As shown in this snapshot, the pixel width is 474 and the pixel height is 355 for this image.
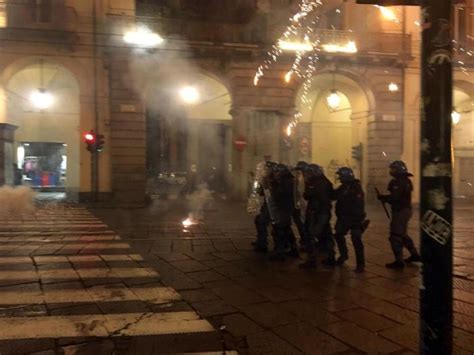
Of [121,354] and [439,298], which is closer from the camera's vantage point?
[439,298]

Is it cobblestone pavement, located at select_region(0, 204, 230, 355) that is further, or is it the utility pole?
cobblestone pavement, located at select_region(0, 204, 230, 355)

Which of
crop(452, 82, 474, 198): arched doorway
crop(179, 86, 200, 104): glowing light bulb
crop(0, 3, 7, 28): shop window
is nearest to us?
crop(0, 3, 7, 28): shop window

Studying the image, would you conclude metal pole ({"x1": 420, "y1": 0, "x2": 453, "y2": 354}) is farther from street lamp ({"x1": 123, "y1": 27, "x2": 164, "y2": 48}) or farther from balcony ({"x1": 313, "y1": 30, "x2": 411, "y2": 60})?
balcony ({"x1": 313, "y1": 30, "x2": 411, "y2": 60})

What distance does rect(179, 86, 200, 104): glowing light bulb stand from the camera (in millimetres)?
15922

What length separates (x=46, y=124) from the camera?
63.3 ft

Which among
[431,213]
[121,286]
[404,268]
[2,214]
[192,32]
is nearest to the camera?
[431,213]

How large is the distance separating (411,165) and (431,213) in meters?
15.2

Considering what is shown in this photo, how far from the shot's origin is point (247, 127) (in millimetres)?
16016

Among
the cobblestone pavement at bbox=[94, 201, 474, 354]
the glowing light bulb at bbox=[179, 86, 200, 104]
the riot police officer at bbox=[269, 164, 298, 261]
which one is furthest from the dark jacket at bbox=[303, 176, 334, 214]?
the glowing light bulb at bbox=[179, 86, 200, 104]

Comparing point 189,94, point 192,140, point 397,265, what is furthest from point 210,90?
point 397,265

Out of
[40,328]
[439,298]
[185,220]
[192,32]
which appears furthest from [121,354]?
[192,32]

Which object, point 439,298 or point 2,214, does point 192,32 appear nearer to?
point 2,214

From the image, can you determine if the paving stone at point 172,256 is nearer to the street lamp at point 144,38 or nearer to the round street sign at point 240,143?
the street lamp at point 144,38

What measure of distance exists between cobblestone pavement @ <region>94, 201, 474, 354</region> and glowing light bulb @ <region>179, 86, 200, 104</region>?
8775 millimetres
